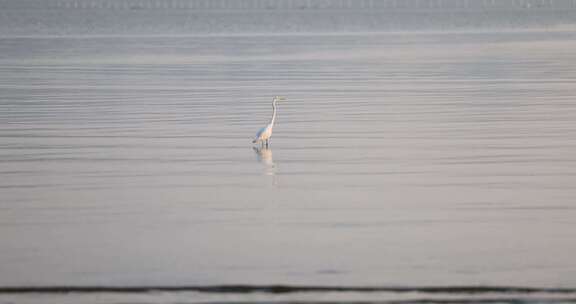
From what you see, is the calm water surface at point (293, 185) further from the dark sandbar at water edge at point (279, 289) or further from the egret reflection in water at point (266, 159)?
the dark sandbar at water edge at point (279, 289)

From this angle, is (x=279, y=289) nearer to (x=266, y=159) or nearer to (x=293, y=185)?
(x=293, y=185)

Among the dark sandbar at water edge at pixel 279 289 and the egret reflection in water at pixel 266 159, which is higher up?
the egret reflection in water at pixel 266 159

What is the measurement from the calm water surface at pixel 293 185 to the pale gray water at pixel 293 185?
0.03 m

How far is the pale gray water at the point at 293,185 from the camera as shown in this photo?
9562mm

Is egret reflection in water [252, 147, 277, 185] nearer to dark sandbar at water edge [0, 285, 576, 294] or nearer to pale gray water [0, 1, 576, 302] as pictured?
pale gray water [0, 1, 576, 302]

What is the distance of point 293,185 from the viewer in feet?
44.3

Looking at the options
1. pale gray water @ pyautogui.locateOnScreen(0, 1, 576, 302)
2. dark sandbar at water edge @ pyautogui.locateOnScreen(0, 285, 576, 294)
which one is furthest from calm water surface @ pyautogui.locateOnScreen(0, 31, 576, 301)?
dark sandbar at water edge @ pyautogui.locateOnScreen(0, 285, 576, 294)

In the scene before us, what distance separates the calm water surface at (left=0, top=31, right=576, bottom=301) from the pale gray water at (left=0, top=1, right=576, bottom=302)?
0.03 meters

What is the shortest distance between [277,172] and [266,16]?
280 ft

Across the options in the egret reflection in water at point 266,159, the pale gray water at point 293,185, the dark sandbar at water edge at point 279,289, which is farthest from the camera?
the egret reflection in water at point 266,159

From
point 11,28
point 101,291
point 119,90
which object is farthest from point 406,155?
point 11,28

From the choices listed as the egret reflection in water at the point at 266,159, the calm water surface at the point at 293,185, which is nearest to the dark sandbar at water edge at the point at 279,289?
the calm water surface at the point at 293,185

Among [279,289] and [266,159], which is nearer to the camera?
[279,289]

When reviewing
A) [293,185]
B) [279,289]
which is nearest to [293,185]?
[293,185]
